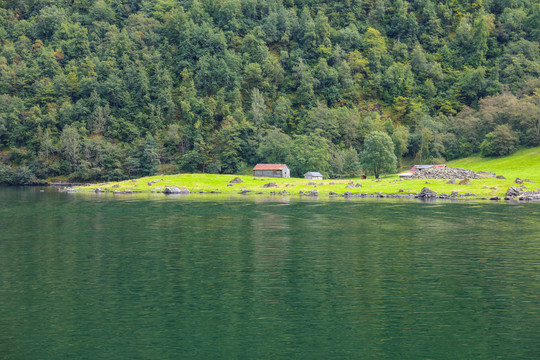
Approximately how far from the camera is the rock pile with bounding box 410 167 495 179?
15562cm

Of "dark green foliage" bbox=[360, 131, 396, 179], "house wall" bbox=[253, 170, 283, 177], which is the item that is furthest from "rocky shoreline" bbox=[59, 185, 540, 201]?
"dark green foliage" bbox=[360, 131, 396, 179]

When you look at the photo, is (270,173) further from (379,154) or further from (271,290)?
(271,290)

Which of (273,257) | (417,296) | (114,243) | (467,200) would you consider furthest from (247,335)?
(467,200)

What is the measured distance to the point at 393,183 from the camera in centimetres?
15650

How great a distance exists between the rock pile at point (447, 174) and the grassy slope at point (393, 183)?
581 centimetres

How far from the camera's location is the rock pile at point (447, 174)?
511ft

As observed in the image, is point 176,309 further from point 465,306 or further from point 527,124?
point 527,124

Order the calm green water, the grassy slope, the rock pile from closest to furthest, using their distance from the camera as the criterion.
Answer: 1. the calm green water
2. the grassy slope
3. the rock pile

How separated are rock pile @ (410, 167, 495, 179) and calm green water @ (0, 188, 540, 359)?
246ft

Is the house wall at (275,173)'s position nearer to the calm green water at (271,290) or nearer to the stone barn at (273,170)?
the stone barn at (273,170)

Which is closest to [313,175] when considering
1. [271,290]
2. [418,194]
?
[418,194]

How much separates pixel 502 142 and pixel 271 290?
16968cm

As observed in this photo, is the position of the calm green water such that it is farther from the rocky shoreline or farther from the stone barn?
the stone barn

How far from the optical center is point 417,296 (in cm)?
4097
